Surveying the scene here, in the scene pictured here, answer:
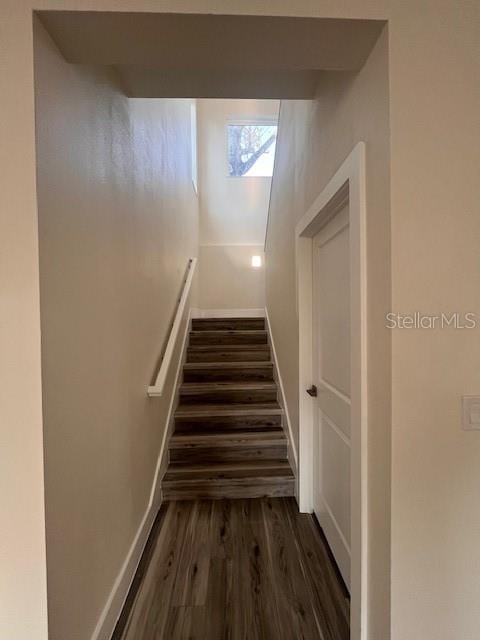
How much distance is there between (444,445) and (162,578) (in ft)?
5.07

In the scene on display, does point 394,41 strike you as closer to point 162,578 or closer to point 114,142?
point 114,142

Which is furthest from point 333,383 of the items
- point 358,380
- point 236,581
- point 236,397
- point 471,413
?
point 236,397

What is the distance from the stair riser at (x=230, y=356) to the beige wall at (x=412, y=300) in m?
2.41

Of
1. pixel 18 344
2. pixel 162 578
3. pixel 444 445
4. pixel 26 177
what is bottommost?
pixel 162 578

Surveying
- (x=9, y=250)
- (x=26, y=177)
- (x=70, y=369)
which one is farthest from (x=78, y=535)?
(x=26, y=177)

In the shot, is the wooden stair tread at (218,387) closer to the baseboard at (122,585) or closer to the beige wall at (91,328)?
the beige wall at (91,328)

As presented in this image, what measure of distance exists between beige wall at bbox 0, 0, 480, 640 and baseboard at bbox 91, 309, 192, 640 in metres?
0.46

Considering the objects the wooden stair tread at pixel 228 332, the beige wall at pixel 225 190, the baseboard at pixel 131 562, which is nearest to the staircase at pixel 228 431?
the baseboard at pixel 131 562

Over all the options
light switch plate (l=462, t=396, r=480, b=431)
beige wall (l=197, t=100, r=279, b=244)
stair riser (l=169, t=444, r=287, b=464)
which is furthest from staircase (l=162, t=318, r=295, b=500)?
beige wall (l=197, t=100, r=279, b=244)

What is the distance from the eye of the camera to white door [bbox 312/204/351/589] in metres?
1.60

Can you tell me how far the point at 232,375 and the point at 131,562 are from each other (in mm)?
1760

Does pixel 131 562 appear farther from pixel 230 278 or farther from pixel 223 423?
pixel 230 278

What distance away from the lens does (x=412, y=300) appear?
3.35 feet

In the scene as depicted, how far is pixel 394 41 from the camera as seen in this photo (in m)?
1.00
